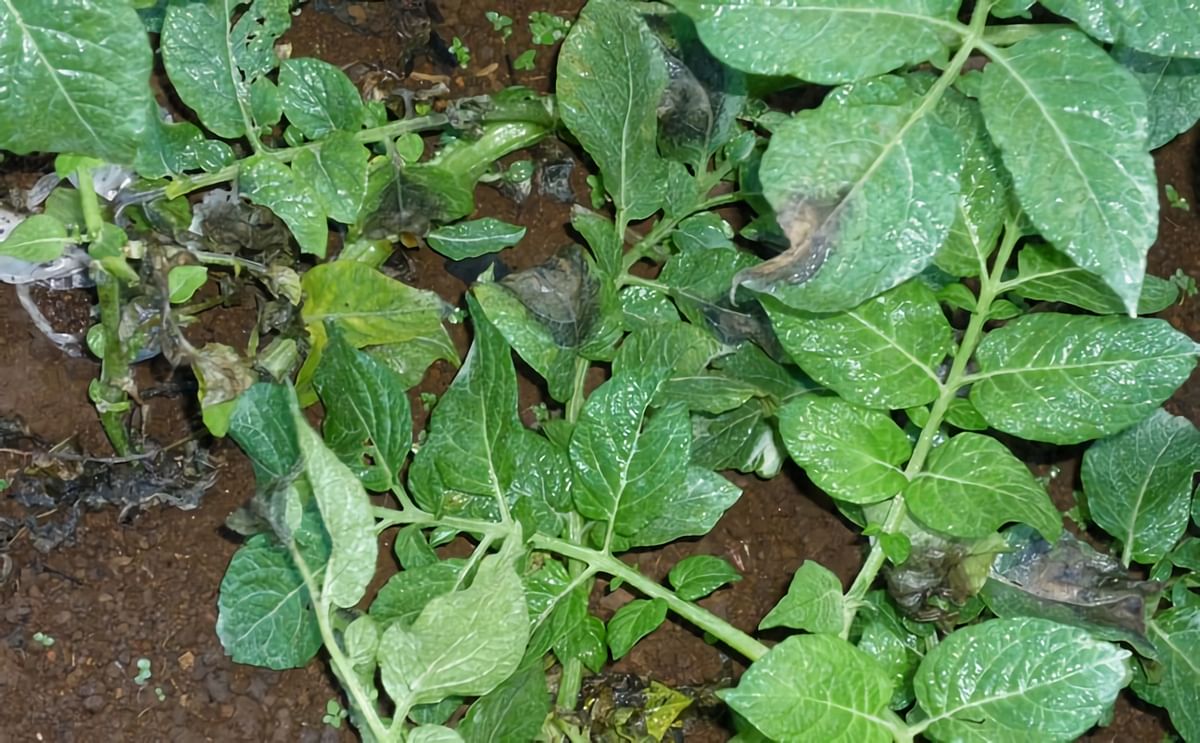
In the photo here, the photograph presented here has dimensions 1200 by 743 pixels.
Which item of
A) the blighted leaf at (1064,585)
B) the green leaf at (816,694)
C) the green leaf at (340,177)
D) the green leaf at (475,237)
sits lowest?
the blighted leaf at (1064,585)

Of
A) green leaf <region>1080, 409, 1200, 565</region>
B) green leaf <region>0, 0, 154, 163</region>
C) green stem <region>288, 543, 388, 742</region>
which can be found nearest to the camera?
green leaf <region>0, 0, 154, 163</region>

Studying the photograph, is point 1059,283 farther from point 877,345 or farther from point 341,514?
point 341,514

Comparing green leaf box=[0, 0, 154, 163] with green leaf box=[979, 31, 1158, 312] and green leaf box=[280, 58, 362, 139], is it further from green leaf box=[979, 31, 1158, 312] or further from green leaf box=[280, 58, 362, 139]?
green leaf box=[979, 31, 1158, 312]

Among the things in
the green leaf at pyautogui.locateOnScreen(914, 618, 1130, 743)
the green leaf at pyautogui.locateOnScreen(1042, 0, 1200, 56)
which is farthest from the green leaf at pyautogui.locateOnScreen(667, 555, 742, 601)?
the green leaf at pyautogui.locateOnScreen(1042, 0, 1200, 56)

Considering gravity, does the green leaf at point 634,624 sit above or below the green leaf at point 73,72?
below

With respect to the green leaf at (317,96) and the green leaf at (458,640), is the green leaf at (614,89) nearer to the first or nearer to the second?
the green leaf at (317,96)

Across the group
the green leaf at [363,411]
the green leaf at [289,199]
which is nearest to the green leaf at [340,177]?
the green leaf at [289,199]

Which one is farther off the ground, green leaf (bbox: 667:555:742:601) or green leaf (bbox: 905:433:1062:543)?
green leaf (bbox: 905:433:1062:543)
